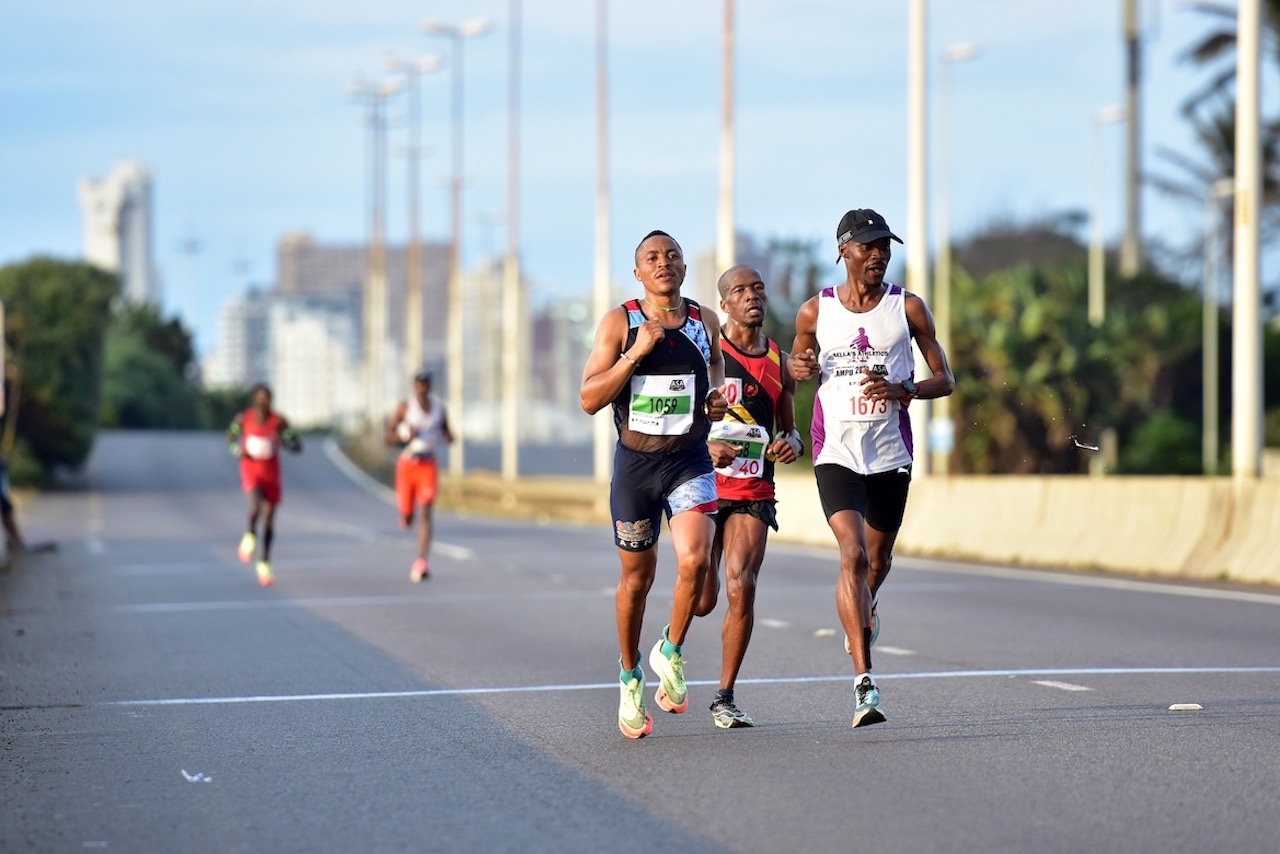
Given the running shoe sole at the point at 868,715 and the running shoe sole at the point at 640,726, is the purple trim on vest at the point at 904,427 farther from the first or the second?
the running shoe sole at the point at 640,726

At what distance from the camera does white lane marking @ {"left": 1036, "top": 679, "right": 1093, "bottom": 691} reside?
11.2 metres

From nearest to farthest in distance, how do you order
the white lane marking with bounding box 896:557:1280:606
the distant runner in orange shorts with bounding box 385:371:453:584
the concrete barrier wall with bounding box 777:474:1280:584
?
1. the white lane marking with bounding box 896:557:1280:606
2. the concrete barrier wall with bounding box 777:474:1280:584
3. the distant runner in orange shorts with bounding box 385:371:453:584

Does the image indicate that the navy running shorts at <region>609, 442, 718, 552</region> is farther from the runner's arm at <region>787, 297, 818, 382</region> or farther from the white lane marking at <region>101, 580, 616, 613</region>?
the white lane marking at <region>101, 580, 616, 613</region>

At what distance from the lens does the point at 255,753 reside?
362 inches

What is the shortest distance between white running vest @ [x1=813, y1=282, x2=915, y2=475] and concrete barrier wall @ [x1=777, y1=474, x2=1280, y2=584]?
32.9 ft

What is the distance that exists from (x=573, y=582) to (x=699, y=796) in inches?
536

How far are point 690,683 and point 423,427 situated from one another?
10.2 m

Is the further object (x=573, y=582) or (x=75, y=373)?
(x=75, y=373)

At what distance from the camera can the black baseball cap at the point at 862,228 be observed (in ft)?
31.6

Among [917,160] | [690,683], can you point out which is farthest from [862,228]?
[917,160]

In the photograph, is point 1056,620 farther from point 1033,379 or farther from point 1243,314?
point 1033,379

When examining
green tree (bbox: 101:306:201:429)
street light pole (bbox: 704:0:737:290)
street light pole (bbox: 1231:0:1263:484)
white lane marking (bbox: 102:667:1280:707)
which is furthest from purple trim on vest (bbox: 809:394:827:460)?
green tree (bbox: 101:306:201:429)

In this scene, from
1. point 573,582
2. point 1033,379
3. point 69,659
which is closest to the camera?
point 69,659

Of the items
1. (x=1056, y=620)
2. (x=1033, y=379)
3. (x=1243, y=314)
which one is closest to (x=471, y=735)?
(x=1056, y=620)
